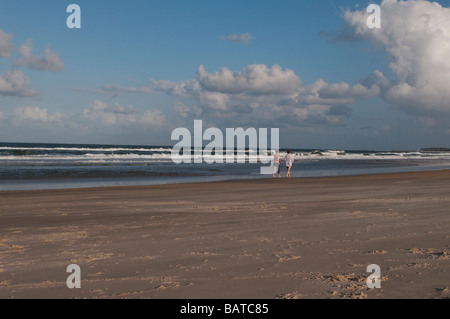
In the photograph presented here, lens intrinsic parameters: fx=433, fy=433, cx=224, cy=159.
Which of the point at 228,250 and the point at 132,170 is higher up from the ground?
the point at 132,170

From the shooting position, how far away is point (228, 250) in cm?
657

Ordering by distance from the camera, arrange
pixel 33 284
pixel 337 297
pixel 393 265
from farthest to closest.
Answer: pixel 393 265
pixel 33 284
pixel 337 297

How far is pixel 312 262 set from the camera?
577cm

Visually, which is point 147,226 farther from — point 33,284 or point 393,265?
point 393,265

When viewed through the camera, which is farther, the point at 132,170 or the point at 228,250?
the point at 132,170

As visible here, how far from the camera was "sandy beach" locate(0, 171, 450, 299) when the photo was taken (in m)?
4.76

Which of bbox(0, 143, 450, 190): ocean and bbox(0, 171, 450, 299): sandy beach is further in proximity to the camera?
bbox(0, 143, 450, 190): ocean

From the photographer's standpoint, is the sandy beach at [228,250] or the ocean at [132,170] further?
the ocean at [132,170]

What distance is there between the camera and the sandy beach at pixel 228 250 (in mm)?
4758

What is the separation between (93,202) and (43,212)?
7.51 ft

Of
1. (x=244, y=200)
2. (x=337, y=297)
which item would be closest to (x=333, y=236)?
(x=337, y=297)
